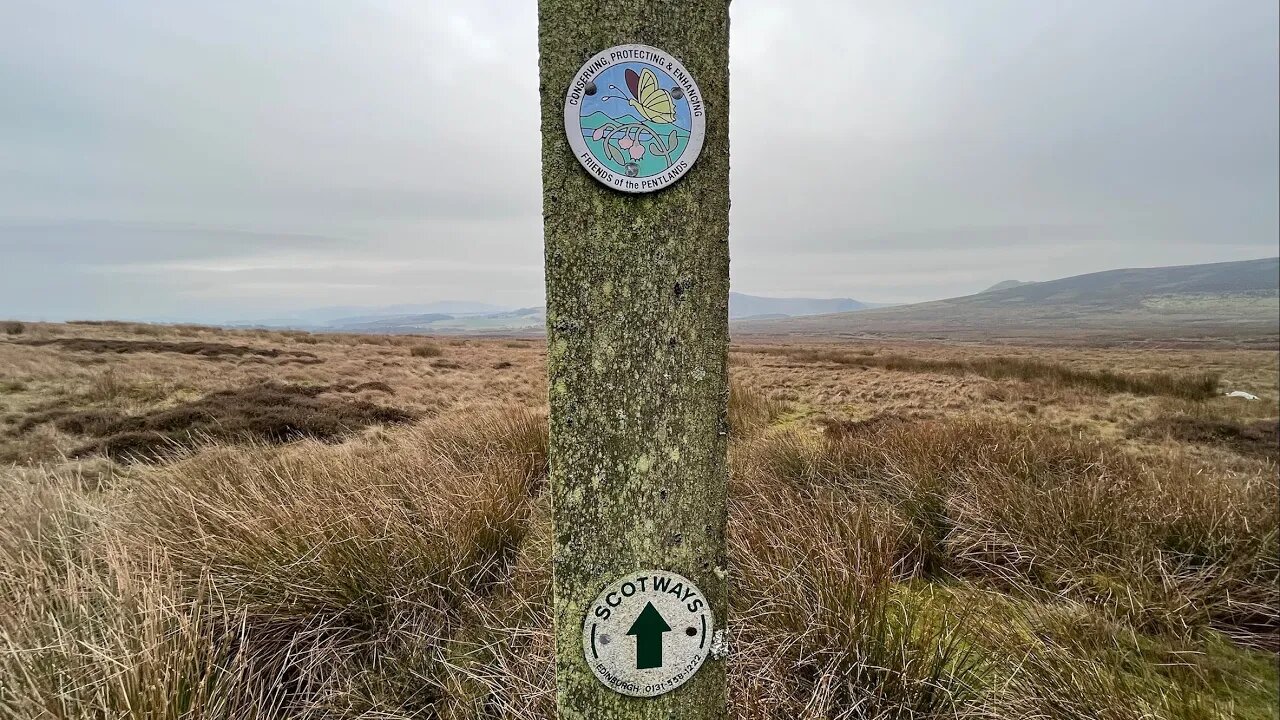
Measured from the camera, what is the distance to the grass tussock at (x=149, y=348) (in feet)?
35.3

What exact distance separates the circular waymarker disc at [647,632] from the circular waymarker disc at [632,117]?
39.2 inches

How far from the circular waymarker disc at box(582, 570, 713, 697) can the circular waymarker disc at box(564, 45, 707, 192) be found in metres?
1.00

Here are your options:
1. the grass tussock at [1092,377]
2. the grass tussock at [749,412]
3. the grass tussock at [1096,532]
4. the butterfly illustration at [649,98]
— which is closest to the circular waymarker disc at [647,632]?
the butterfly illustration at [649,98]

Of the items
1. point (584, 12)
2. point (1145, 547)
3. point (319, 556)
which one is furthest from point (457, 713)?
point (1145, 547)

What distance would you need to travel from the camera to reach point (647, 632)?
1348 millimetres

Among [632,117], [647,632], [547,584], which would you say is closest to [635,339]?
[632,117]

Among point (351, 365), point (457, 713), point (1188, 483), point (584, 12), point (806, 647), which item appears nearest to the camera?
point (584, 12)

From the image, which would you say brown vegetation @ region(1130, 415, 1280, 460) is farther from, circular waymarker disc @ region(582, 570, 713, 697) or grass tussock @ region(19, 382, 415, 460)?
grass tussock @ region(19, 382, 415, 460)

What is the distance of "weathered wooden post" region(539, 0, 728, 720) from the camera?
1.20 meters

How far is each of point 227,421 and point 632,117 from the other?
819 cm

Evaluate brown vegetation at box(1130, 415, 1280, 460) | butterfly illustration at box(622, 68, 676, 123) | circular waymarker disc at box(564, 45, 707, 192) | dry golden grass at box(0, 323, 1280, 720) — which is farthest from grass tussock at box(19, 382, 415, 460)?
brown vegetation at box(1130, 415, 1280, 460)

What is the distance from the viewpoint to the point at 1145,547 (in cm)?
320

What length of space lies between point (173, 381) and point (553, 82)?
11746 millimetres

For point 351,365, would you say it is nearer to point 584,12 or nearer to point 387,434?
point 387,434
